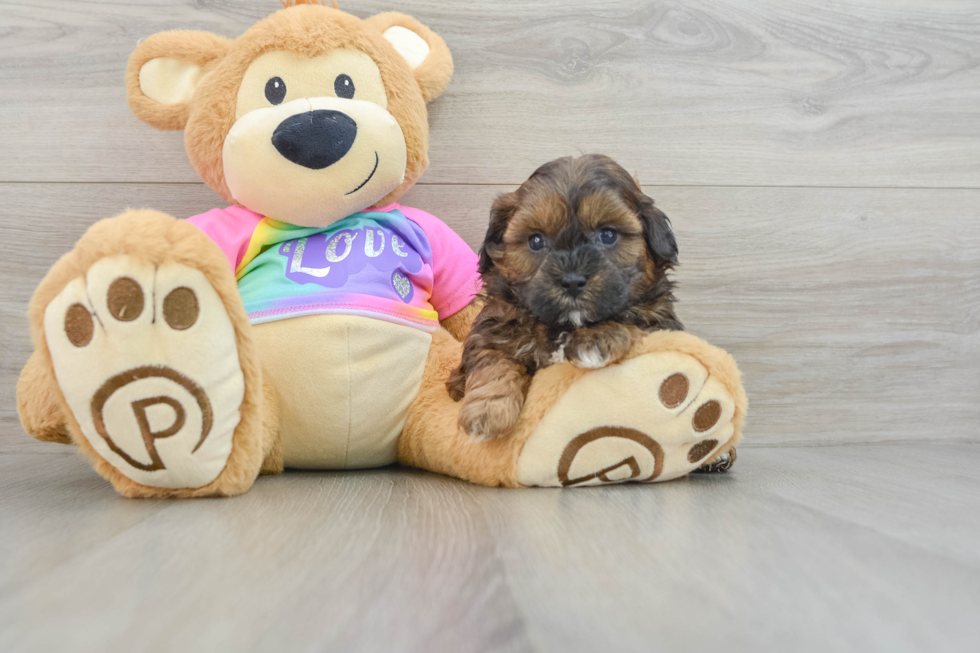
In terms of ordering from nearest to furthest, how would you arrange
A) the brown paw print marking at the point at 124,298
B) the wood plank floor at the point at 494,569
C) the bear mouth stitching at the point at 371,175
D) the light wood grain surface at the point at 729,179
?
the wood plank floor at the point at 494,569, the brown paw print marking at the point at 124,298, the bear mouth stitching at the point at 371,175, the light wood grain surface at the point at 729,179

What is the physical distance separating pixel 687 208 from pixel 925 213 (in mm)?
668

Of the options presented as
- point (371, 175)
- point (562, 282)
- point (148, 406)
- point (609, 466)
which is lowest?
point (609, 466)

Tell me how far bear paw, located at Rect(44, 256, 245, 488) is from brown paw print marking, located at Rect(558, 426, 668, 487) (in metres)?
0.56

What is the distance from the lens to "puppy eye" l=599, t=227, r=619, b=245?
1176 millimetres

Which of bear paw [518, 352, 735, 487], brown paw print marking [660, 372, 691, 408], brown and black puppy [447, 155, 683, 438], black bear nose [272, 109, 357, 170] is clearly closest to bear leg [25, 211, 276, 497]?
black bear nose [272, 109, 357, 170]

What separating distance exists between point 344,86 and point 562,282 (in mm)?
636

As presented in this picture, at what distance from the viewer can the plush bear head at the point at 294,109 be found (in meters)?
1.29

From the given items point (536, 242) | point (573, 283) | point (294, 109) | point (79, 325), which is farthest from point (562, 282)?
point (79, 325)

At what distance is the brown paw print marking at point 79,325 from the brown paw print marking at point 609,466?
756 millimetres

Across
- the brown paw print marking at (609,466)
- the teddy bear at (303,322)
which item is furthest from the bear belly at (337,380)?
the brown paw print marking at (609,466)

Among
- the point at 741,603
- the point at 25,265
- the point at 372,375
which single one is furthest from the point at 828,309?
the point at 25,265

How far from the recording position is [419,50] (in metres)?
1.55

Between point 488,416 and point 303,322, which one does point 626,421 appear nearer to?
point 488,416

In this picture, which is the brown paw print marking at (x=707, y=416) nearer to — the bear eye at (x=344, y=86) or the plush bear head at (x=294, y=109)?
the plush bear head at (x=294, y=109)
